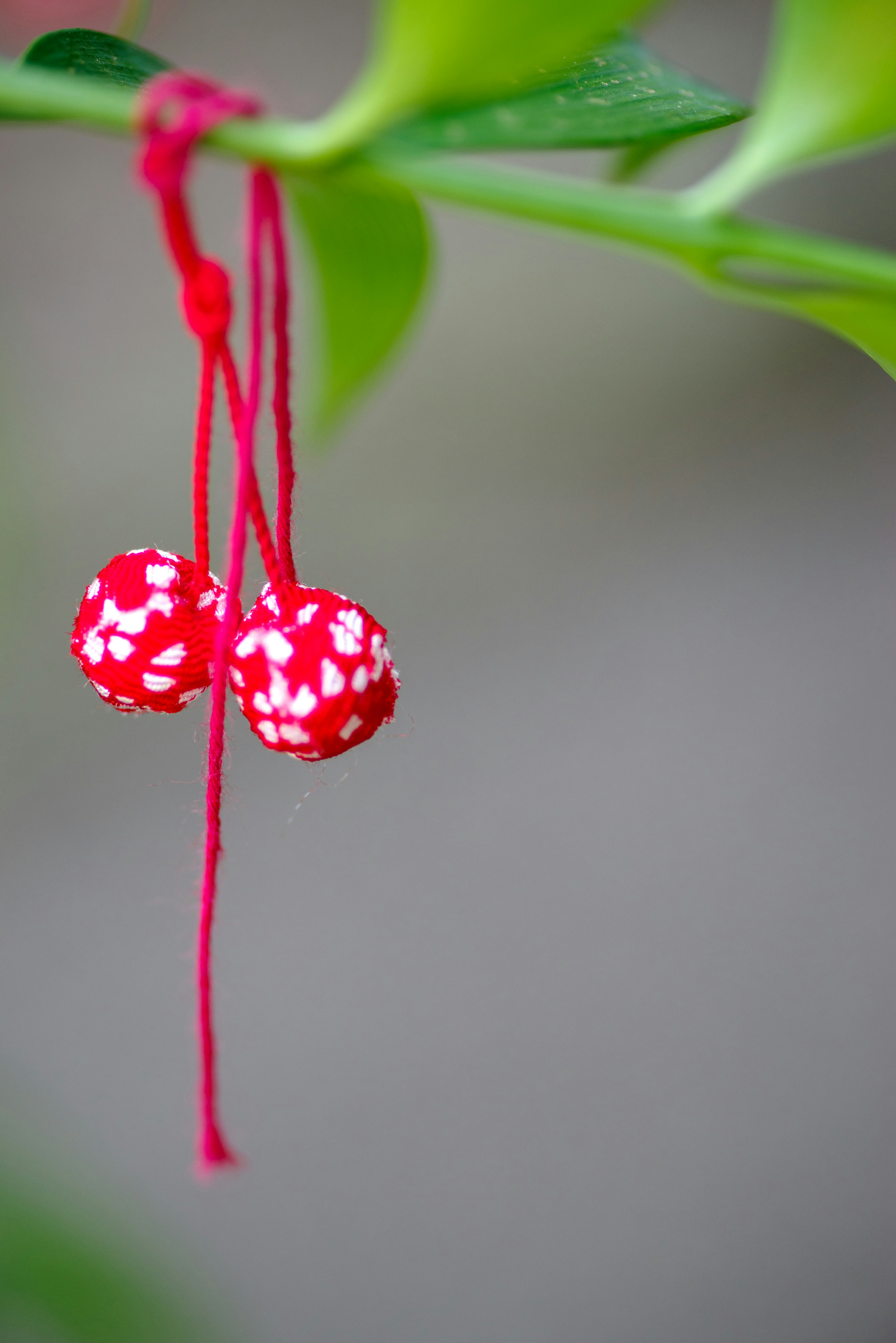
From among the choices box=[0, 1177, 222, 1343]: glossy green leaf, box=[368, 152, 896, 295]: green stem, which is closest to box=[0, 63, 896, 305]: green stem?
box=[368, 152, 896, 295]: green stem

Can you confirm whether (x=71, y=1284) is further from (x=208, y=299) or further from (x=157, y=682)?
(x=208, y=299)

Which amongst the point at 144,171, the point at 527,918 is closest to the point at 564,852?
the point at 527,918

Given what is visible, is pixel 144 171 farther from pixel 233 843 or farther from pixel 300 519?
pixel 233 843

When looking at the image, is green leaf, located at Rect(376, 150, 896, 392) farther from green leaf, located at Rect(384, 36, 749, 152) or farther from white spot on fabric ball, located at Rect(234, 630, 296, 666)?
white spot on fabric ball, located at Rect(234, 630, 296, 666)

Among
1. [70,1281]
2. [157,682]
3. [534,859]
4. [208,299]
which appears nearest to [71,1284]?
[70,1281]

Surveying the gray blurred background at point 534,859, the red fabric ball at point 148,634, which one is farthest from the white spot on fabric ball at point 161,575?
the gray blurred background at point 534,859

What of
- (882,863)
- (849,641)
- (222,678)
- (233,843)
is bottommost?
(222,678)
